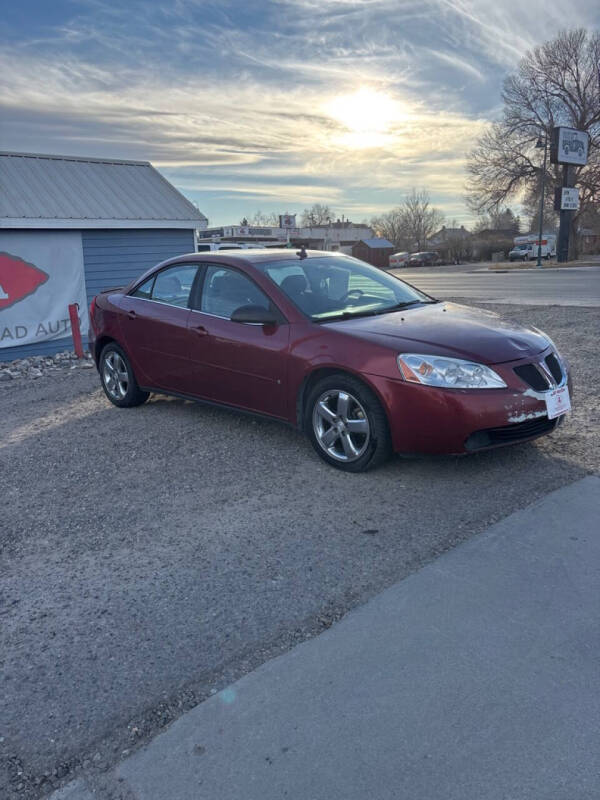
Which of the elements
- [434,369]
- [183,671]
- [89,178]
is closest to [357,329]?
[434,369]

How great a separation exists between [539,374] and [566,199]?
45.9m

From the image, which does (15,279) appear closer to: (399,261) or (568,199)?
(568,199)

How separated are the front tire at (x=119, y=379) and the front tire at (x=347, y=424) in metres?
2.50

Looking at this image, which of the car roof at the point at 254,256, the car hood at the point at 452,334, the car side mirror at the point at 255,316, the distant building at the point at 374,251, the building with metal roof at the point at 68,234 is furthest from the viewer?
the distant building at the point at 374,251

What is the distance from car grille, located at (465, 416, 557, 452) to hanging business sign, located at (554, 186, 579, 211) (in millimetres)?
45412

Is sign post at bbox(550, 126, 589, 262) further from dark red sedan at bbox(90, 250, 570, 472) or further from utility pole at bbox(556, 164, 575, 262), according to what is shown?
dark red sedan at bbox(90, 250, 570, 472)

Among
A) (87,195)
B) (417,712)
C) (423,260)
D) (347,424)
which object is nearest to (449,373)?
(347,424)

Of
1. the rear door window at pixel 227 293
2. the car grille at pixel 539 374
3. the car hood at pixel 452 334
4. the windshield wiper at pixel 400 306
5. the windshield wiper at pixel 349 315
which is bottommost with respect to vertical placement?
the car grille at pixel 539 374

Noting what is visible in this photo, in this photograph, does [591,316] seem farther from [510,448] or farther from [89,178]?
[89,178]

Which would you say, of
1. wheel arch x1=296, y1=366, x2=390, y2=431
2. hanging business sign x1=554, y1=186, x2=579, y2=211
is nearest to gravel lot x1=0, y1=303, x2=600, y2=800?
wheel arch x1=296, y1=366, x2=390, y2=431

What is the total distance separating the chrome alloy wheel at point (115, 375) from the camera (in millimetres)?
6875

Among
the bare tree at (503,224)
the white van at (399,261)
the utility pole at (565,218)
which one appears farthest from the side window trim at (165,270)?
the bare tree at (503,224)

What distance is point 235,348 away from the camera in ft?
17.9

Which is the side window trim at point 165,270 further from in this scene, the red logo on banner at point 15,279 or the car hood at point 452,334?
the red logo on banner at point 15,279
